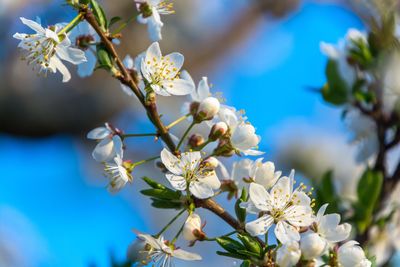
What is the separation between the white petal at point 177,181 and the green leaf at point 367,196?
460 millimetres

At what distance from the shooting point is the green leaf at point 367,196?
1062 mm

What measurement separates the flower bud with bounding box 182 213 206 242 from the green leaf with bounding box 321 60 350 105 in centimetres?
53

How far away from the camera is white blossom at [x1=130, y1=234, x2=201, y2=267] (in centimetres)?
69

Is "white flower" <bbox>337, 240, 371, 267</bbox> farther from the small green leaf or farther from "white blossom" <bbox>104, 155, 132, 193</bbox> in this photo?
"white blossom" <bbox>104, 155, 132, 193</bbox>

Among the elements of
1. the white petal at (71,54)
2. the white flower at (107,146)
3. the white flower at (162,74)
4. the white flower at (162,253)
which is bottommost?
the white flower at (162,253)

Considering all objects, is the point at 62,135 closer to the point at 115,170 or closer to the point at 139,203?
the point at 139,203

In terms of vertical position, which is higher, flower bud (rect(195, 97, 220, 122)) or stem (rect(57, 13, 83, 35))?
stem (rect(57, 13, 83, 35))

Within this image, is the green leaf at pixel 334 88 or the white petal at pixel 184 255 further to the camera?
the green leaf at pixel 334 88

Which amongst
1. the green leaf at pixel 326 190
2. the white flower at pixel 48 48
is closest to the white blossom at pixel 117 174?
the white flower at pixel 48 48

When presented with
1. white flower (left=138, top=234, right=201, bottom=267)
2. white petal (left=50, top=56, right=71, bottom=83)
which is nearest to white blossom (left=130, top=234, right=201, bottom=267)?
white flower (left=138, top=234, right=201, bottom=267)

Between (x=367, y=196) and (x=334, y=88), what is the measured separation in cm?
20

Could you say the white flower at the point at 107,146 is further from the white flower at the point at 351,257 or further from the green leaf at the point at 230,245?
the white flower at the point at 351,257

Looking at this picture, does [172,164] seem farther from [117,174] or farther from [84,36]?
[84,36]

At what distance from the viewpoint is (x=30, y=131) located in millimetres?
2939
